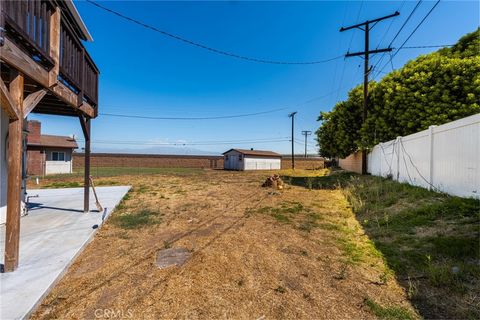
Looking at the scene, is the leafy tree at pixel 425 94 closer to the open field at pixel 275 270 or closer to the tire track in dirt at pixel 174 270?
the open field at pixel 275 270

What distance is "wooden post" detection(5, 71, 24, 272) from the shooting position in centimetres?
322

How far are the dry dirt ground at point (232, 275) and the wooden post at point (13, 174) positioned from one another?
80 centimetres

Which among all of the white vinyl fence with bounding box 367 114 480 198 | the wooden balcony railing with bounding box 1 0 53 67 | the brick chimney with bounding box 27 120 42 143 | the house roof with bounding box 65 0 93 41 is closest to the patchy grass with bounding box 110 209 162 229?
the wooden balcony railing with bounding box 1 0 53 67

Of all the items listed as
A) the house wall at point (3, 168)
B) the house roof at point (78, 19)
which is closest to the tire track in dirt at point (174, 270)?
the house wall at point (3, 168)

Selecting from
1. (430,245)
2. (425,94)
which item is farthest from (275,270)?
(425,94)

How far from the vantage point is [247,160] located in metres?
39.3

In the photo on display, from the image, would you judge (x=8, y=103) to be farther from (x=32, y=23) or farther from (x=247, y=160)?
(x=247, y=160)

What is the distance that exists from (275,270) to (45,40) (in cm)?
484

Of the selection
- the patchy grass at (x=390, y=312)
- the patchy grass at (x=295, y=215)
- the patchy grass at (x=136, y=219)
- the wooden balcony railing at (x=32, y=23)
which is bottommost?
the patchy grass at (x=390, y=312)

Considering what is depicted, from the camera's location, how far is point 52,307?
278 centimetres

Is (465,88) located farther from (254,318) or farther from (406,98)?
(254,318)

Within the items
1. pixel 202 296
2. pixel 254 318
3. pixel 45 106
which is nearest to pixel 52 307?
pixel 202 296

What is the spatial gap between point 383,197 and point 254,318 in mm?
6803

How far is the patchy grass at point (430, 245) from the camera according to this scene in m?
2.89
